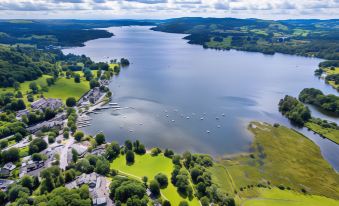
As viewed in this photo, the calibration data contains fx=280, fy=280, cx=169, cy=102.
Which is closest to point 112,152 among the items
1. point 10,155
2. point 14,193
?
point 14,193

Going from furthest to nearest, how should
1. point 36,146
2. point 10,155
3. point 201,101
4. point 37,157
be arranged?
point 201,101 → point 36,146 → point 10,155 → point 37,157

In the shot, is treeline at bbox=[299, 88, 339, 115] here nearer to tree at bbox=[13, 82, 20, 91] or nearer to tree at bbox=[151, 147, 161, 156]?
tree at bbox=[151, 147, 161, 156]

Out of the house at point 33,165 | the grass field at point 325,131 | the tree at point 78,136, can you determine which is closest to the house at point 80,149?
the tree at point 78,136

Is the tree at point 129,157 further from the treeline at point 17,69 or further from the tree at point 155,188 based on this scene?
the treeline at point 17,69

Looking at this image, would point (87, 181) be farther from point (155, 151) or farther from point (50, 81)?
point (50, 81)

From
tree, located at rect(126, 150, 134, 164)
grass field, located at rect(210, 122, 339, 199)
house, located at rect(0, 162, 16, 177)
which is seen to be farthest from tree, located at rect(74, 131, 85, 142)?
grass field, located at rect(210, 122, 339, 199)

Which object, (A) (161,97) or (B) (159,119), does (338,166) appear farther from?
(A) (161,97)

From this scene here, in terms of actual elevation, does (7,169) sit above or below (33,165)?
below
